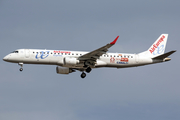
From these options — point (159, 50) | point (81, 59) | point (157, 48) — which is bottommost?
point (81, 59)

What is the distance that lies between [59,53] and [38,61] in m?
3.04

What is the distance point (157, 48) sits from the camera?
54.8 metres

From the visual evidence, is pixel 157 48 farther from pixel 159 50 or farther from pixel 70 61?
pixel 70 61

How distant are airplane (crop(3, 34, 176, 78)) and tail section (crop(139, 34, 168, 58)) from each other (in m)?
0.85

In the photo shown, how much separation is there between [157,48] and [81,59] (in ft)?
41.7

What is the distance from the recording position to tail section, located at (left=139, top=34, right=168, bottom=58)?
53.6 meters

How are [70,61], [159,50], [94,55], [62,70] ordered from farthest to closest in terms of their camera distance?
[159,50] < [62,70] < [94,55] < [70,61]

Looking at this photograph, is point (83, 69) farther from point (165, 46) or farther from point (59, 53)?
point (165, 46)

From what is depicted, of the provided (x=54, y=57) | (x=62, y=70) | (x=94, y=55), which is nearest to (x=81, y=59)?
(x=94, y=55)

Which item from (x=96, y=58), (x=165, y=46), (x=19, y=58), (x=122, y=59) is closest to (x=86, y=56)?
(x=96, y=58)

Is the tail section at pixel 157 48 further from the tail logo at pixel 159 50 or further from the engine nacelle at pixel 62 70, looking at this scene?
the engine nacelle at pixel 62 70

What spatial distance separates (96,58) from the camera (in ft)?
163

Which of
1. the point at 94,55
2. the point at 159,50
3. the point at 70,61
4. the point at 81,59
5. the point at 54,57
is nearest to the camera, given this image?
the point at 70,61

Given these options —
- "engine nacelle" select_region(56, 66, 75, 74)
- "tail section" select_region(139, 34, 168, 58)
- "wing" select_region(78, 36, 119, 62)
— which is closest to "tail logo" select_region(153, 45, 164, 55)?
"tail section" select_region(139, 34, 168, 58)
